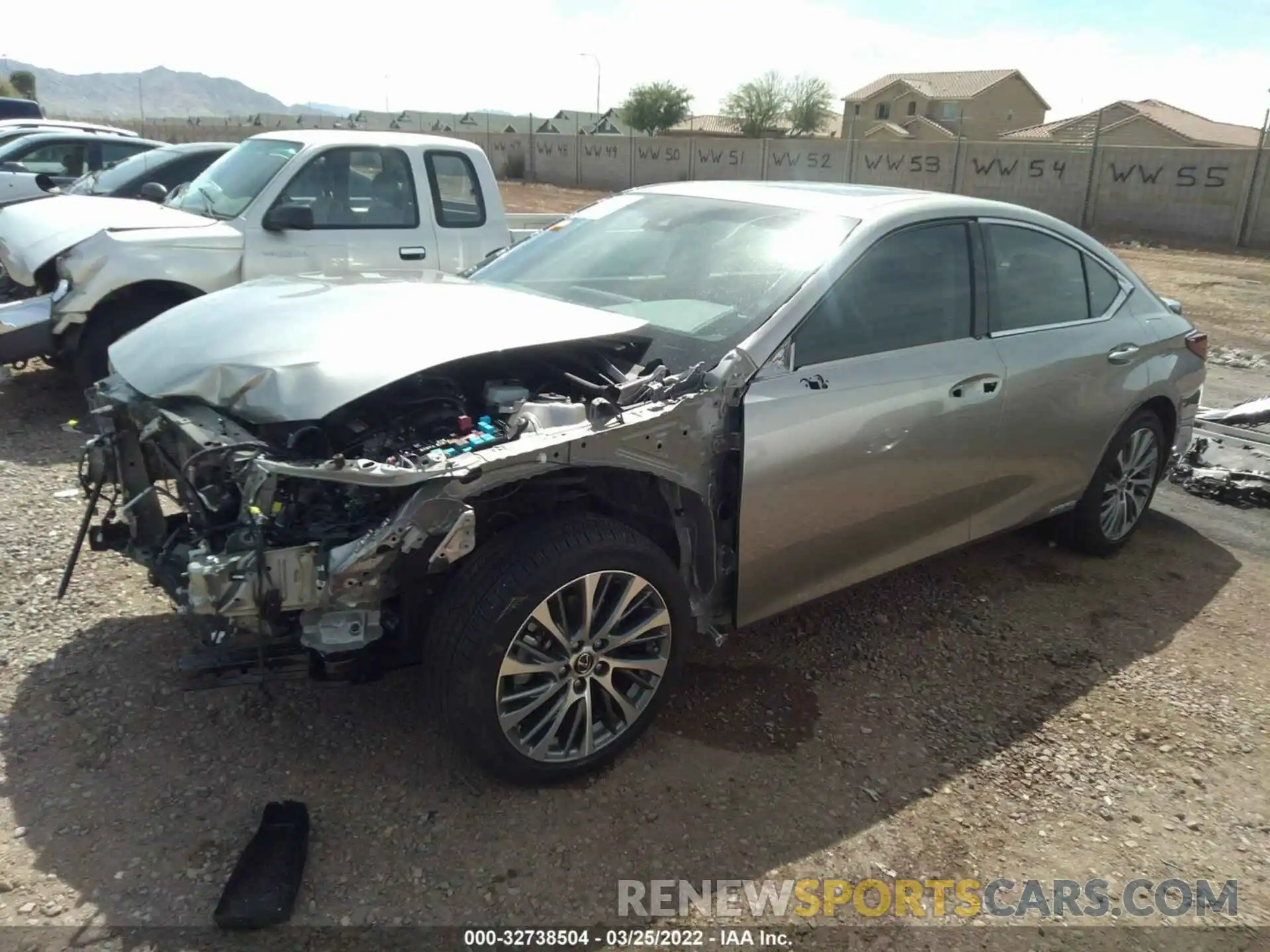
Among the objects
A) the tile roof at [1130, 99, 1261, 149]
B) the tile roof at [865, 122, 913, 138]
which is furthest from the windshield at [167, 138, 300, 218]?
the tile roof at [865, 122, 913, 138]

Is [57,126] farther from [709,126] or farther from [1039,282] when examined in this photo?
[709,126]

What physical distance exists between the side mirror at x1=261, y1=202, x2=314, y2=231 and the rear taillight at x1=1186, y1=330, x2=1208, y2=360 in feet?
18.1

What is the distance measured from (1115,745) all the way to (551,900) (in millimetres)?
2176

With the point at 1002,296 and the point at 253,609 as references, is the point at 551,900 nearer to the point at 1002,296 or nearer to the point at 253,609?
the point at 253,609

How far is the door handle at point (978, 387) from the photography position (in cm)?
379

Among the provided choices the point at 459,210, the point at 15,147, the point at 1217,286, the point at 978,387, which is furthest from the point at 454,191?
the point at 1217,286

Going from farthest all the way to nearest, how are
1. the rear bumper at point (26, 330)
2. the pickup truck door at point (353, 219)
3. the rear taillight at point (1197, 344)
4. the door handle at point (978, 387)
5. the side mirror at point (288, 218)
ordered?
the pickup truck door at point (353, 219)
the side mirror at point (288, 218)
the rear bumper at point (26, 330)
the rear taillight at point (1197, 344)
the door handle at point (978, 387)

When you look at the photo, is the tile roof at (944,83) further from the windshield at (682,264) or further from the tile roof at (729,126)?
the windshield at (682,264)

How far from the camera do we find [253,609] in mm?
2541

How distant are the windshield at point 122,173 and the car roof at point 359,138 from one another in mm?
1481

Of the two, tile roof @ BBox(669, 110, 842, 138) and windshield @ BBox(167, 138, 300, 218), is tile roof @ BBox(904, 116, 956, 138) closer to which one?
tile roof @ BBox(669, 110, 842, 138)

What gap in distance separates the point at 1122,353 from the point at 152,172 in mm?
7943

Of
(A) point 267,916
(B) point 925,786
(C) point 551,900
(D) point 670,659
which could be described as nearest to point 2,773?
(A) point 267,916

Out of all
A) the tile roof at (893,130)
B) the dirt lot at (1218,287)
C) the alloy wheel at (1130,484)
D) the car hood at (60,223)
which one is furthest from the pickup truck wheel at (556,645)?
the tile roof at (893,130)
